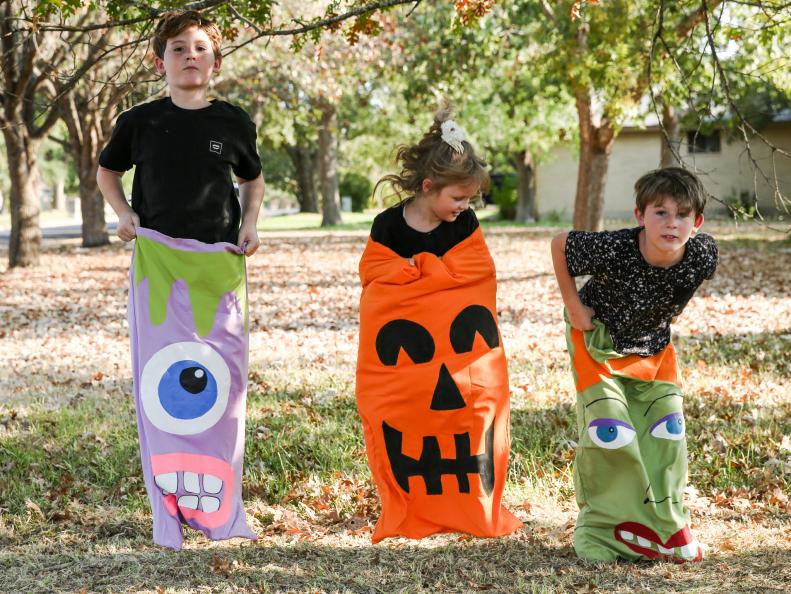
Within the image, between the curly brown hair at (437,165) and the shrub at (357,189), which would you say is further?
the shrub at (357,189)

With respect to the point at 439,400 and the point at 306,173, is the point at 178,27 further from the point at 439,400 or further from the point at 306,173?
the point at 306,173

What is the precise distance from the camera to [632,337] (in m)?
4.05

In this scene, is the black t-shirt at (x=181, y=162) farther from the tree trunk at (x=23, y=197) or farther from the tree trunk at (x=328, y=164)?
the tree trunk at (x=328, y=164)

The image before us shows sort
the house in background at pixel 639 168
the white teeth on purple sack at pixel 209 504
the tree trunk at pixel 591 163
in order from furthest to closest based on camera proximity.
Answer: the house in background at pixel 639 168 < the tree trunk at pixel 591 163 < the white teeth on purple sack at pixel 209 504

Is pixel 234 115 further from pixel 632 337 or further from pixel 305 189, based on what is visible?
pixel 305 189

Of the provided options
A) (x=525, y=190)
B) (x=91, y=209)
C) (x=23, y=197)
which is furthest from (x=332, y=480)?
(x=525, y=190)

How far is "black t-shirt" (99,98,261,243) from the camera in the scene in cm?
402

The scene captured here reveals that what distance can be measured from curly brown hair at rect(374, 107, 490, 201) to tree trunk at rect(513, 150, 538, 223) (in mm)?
31119

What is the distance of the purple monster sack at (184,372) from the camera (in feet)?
13.3

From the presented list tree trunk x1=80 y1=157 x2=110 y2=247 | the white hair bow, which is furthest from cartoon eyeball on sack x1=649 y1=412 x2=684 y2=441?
tree trunk x1=80 y1=157 x2=110 y2=247

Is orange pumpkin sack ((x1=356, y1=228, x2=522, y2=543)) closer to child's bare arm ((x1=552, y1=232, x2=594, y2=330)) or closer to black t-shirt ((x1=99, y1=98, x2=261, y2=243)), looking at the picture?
child's bare arm ((x1=552, y1=232, x2=594, y2=330))

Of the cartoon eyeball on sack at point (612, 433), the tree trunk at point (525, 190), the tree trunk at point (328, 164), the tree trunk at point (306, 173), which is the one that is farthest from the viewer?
the tree trunk at point (306, 173)

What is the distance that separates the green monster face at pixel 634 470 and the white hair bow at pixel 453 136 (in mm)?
1036

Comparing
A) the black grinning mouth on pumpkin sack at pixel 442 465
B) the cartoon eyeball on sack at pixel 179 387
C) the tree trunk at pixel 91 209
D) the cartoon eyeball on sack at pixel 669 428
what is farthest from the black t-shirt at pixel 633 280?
the tree trunk at pixel 91 209
